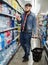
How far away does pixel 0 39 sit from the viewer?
12.8 ft

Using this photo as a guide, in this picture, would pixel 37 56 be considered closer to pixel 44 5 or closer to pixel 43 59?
pixel 43 59

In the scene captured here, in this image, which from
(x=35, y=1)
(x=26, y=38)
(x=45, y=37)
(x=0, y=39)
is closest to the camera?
(x=0, y=39)

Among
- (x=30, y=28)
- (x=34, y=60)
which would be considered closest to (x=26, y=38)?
(x=30, y=28)

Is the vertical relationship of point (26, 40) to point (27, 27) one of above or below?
Result: below

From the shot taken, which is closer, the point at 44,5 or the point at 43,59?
the point at 43,59

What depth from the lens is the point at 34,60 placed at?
16.7 feet

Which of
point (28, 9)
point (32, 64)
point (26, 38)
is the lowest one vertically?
point (32, 64)

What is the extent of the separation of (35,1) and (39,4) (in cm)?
35

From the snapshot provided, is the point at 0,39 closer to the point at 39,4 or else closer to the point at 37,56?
the point at 37,56

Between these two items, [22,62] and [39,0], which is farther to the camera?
[39,0]

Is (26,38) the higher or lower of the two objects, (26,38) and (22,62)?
the higher

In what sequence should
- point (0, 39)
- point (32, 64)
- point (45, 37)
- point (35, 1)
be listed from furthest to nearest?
point (35, 1) → point (45, 37) → point (32, 64) → point (0, 39)

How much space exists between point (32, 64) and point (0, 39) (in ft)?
4.38

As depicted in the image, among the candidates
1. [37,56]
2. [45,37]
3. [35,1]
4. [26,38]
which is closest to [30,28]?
[26,38]
